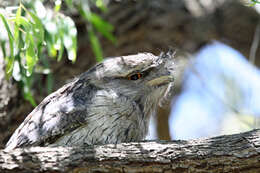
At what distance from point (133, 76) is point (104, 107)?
0.40m

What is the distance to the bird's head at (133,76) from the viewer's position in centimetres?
304

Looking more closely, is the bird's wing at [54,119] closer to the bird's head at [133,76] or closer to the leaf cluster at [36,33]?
the bird's head at [133,76]

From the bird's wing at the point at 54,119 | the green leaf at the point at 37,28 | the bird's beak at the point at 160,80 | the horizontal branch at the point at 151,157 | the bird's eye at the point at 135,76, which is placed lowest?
the horizontal branch at the point at 151,157

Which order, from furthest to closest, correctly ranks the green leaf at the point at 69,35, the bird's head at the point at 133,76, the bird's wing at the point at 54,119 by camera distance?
1. the bird's head at the point at 133,76
2. the green leaf at the point at 69,35
3. the bird's wing at the point at 54,119

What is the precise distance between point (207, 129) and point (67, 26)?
6.27 meters

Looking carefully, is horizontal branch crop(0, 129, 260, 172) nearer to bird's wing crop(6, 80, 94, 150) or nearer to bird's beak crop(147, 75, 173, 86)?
bird's wing crop(6, 80, 94, 150)

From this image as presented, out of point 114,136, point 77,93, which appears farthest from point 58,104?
point 114,136

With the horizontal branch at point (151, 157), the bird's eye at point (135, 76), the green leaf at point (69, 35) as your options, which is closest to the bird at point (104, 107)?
the bird's eye at point (135, 76)

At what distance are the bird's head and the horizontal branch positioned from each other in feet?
2.70

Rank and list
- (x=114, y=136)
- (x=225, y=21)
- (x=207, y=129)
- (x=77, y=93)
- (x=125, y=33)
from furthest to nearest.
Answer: (x=207, y=129) < (x=225, y=21) < (x=125, y=33) < (x=77, y=93) < (x=114, y=136)

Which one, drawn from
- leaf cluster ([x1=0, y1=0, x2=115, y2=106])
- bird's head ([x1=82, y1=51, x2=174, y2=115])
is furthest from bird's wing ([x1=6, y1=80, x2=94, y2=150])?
leaf cluster ([x1=0, y1=0, x2=115, y2=106])

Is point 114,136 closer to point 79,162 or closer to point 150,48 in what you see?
point 79,162

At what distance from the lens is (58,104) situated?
2922 mm

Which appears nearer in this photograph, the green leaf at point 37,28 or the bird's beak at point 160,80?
the green leaf at point 37,28
